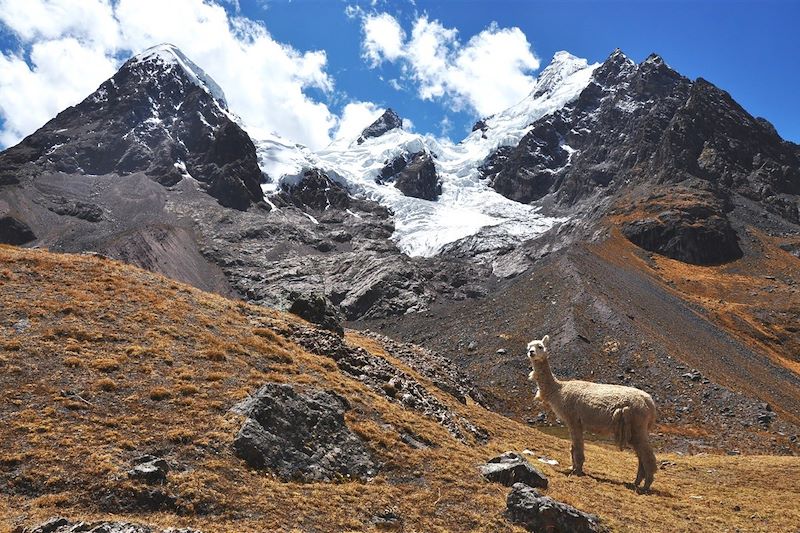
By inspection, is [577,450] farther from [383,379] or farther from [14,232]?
[14,232]

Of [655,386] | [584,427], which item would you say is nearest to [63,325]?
[584,427]

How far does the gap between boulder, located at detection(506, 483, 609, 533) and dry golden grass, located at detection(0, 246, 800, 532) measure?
425 mm

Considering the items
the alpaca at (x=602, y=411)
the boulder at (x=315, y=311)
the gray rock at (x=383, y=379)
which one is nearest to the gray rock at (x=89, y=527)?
the alpaca at (x=602, y=411)

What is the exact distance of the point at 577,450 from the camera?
19375mm

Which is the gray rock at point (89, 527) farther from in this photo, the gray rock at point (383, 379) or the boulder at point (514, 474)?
the gray rock at point (383, 379)

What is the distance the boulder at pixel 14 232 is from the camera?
15825 centimetres

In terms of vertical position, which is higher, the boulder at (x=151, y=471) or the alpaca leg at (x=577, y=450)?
the alpaca leg at (x=577, y=450)

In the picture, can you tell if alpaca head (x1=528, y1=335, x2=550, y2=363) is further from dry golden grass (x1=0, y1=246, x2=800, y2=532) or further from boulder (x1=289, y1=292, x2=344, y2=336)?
boulder (x1=289, y1=292, x2=344, y2=336)

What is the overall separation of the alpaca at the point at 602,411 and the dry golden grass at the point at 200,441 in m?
1.23

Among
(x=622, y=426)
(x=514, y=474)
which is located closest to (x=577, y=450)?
(x=622, y=426)

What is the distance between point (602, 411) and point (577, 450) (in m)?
1.81

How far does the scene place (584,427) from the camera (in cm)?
1944

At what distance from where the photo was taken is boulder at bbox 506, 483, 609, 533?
12.6 m

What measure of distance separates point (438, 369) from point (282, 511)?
99.2 feet
